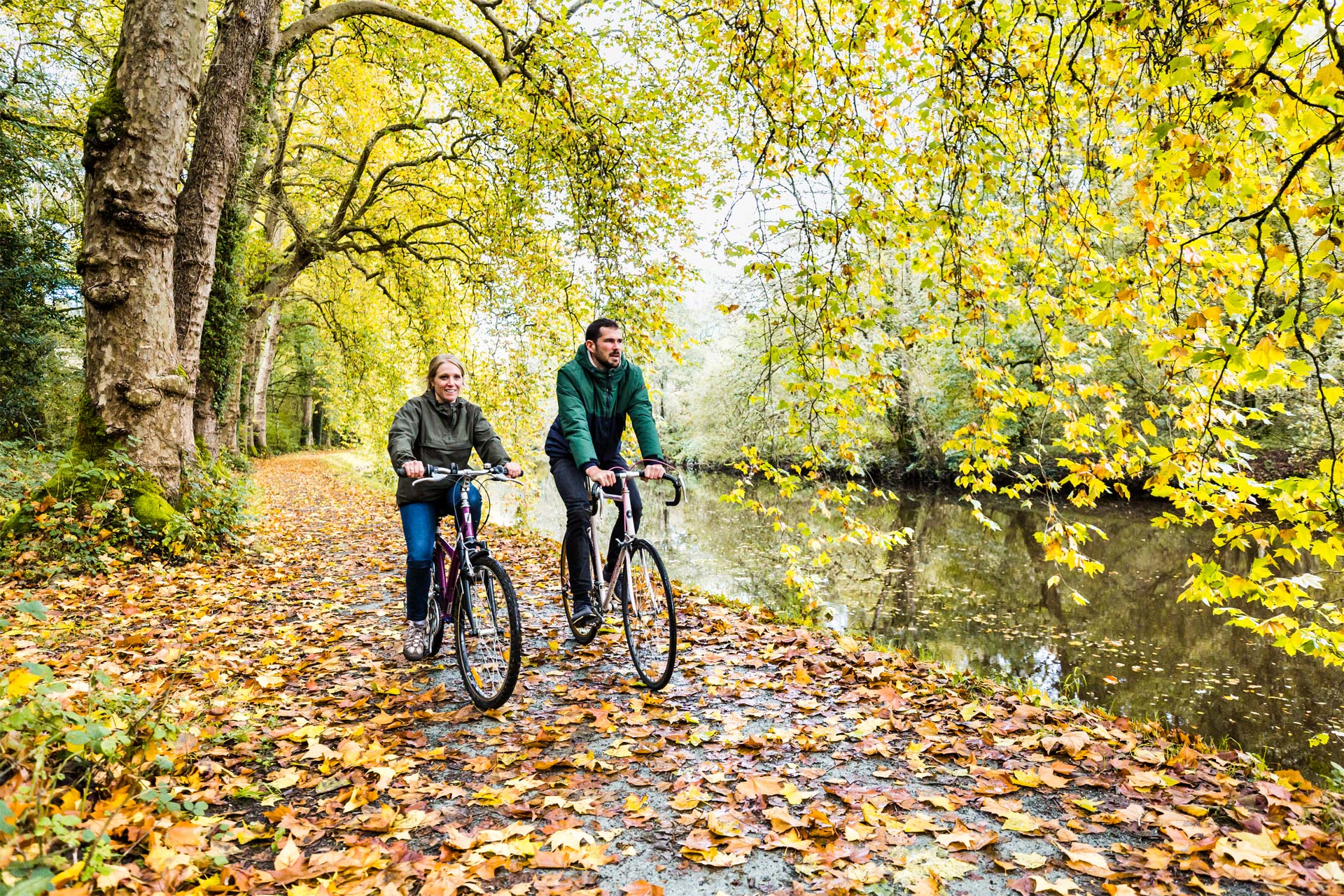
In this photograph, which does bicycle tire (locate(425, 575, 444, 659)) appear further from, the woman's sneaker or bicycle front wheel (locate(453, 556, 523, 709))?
bicycle front wheel (locate(453, 556, 523, 709))

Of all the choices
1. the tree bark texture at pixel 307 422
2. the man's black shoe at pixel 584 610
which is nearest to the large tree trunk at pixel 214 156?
the man's black shoe at pixel 584 610

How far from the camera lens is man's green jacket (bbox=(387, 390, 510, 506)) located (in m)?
4.53

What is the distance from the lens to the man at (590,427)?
4.60 m

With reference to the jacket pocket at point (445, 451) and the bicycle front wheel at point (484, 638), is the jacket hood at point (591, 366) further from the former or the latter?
the bicycle front wheel at point (484, 638)

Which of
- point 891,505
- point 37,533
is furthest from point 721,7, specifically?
Answer: point 891,505

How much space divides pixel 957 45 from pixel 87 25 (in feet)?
53.4

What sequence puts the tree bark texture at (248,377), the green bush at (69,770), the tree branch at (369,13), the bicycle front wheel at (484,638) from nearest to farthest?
the green bush at (69,770) → the bicycle front wheel at (484,638) → the tree branch at (369,13) → the tree bark texture at (248,377)

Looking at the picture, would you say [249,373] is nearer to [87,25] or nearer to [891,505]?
[87,25]

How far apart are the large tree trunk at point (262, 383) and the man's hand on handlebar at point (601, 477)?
2179 cm

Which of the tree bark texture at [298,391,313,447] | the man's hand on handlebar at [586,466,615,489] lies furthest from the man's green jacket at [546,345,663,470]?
the tree bark texture at [298,391,313,447]

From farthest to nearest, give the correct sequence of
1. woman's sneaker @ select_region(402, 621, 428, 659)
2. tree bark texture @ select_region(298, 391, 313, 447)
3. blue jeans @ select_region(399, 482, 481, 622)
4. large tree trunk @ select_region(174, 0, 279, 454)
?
tree bark texture @ select_region(298, 391, 313, 447) → large tree trunk @ select_region(174, 0, 279, 454) → woman's sneaker @ select_region(402, 621, 428, 659) → blue jeans @ select_region(399, 482, 481, 622)

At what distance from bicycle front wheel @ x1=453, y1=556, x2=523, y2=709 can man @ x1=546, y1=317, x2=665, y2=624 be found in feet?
2.17

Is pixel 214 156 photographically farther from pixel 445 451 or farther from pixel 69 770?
pixel 69 770

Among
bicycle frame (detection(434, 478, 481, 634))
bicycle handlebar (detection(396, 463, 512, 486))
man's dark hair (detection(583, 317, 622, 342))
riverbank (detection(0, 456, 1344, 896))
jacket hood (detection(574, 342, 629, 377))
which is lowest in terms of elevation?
riverbank (detection(0, 456, 1344, 896))
